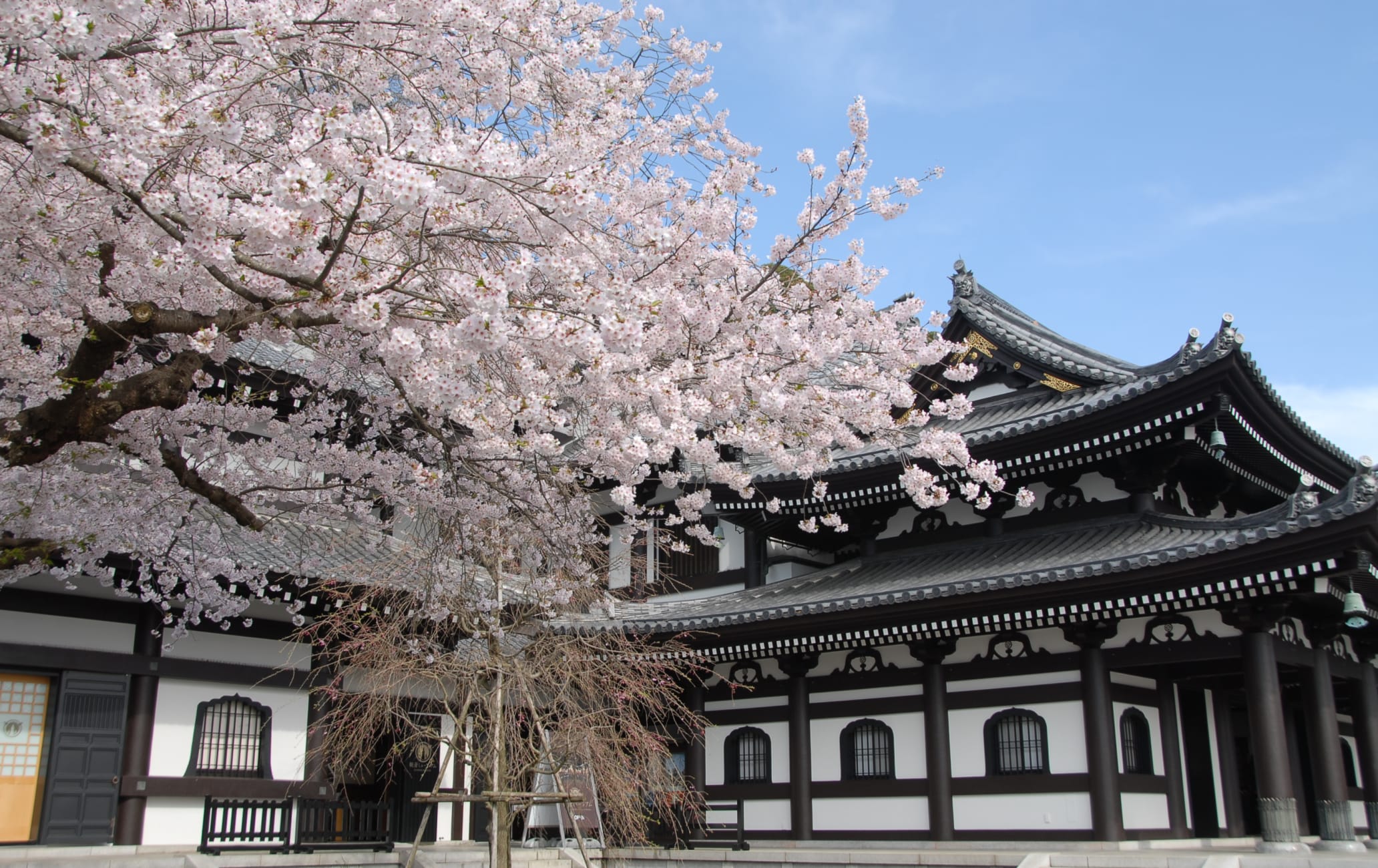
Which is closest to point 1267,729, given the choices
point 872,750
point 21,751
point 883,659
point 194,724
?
point 883,659

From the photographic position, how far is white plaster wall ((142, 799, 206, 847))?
1175 cm

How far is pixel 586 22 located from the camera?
28.6ft

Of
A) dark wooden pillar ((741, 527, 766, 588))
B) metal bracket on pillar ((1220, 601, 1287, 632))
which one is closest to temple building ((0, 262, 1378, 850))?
metal bracket on pillar ((1220, 601, 1287, 632))

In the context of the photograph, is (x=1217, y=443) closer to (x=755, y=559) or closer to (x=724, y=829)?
(x=755, y=559)

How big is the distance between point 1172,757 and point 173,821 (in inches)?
453

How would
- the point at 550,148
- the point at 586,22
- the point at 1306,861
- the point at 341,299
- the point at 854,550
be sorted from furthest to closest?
the point at 854,550, the point at 1306,861, the point at 586,22, the point at 550,148, the point at 341,299

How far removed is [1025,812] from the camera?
12.2 m

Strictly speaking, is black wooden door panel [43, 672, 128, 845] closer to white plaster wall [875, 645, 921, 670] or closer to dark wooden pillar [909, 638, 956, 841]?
white plaster wall [875, 645, 921, 670]

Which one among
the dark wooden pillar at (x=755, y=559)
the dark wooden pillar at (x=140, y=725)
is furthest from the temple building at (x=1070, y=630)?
the dark wooden pillar at (x=140, y=725)

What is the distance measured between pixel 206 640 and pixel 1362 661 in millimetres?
14390

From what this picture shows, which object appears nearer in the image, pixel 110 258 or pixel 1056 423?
pixel 110 258

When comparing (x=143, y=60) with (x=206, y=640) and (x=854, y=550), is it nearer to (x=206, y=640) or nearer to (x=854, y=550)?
(x=206, y=640)

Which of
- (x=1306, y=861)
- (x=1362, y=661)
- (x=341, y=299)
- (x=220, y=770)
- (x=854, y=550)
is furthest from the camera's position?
(x=854, y=550)

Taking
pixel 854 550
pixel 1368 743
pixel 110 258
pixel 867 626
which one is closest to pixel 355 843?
pixel 867 626
